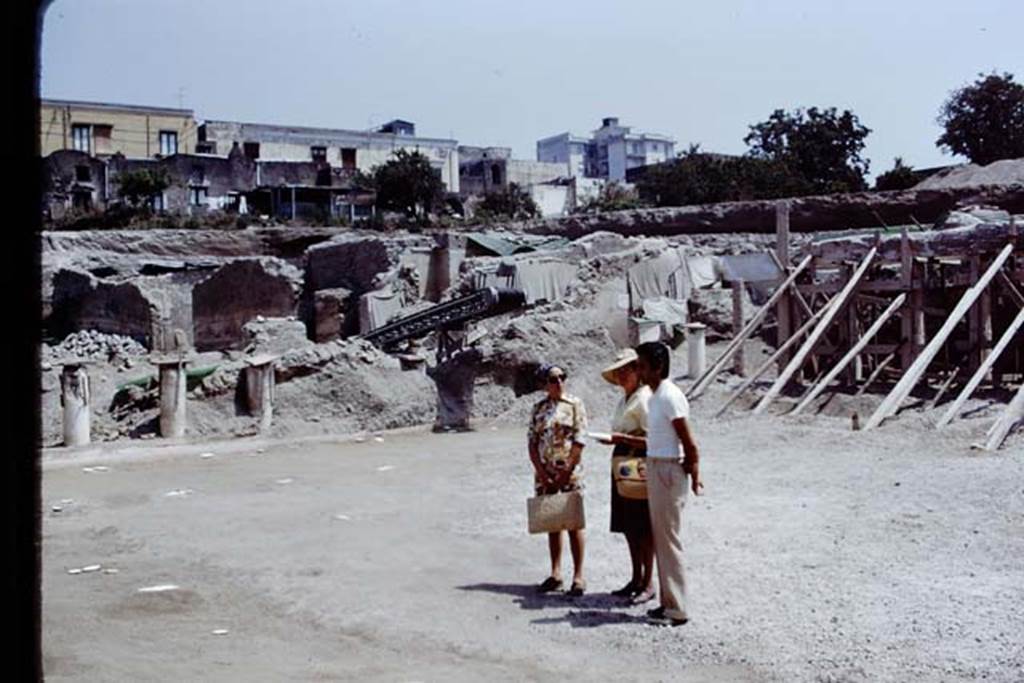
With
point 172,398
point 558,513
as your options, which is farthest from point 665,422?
point 172,398

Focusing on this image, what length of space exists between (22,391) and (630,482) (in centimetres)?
448

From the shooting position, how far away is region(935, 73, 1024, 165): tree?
149ft

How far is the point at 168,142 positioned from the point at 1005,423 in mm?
56519

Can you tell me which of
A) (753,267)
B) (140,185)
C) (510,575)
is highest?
(140,185)

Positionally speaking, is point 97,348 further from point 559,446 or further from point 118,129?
point 118,129

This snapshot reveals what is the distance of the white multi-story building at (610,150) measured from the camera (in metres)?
81.7

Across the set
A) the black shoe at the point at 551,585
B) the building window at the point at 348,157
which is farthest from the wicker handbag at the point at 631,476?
the building window at the point at 348,157

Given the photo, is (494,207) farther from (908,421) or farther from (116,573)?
(116,573)

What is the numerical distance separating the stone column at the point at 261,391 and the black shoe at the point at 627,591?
10.6 m

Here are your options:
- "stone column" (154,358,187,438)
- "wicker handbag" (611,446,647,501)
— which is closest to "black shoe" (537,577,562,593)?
"wicker handbag" (611,446,647,501)

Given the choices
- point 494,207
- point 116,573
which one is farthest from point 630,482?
point 494,207

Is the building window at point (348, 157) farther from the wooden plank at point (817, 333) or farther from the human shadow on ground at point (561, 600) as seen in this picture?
the human shadow on ground at point (561, 600)

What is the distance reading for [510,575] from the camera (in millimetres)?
7539

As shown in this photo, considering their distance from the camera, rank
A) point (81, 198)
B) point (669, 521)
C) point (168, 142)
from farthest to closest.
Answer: point (168, 142) → point (81, 198) → point (669, 521)
